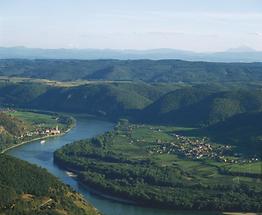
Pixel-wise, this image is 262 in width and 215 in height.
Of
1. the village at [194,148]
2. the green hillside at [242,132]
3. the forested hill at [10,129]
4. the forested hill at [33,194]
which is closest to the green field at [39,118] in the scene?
the forested hill at [10,129]

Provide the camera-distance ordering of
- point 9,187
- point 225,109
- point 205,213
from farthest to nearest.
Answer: point 225,109 → point 205,213 → point 9,187

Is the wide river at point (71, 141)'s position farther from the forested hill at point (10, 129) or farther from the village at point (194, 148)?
the village at point (194, 148)

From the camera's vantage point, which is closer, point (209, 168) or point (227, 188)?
point (227, 188)

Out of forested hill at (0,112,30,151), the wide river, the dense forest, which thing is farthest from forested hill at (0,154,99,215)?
forested hill at (0,112,30,151)

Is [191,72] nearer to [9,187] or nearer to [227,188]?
[227,188]

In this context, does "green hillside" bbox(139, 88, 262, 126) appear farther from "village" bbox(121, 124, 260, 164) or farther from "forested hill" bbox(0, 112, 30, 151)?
"forested hill" bbox(0, 112, 30, 151)

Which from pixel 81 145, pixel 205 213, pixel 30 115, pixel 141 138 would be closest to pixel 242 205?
pixel 205 213
